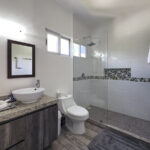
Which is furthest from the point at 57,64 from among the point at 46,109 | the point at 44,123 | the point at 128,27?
the point at 128,27

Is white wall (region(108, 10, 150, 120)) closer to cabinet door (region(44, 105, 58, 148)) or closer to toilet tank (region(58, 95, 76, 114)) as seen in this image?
toilet tank (region(58, 95, 76, 114))

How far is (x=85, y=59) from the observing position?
309cm

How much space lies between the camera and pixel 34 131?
1.30 m

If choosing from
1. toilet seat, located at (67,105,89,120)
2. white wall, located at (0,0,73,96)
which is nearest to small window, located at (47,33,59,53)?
white wall, located at (0,0,73,96)

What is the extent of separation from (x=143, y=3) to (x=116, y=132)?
276 cm

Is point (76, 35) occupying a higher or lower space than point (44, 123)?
higher

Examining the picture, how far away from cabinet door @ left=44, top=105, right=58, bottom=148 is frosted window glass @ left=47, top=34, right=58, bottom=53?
126cm

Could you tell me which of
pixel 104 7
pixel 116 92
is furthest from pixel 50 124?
pixel 104 7

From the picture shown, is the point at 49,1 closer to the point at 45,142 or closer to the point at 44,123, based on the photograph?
the point at 44,123

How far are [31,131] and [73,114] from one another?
823 millimetres

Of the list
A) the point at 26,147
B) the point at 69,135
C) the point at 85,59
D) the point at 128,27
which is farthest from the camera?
the point at 85,59

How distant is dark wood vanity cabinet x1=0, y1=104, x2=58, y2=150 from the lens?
1.07 meters

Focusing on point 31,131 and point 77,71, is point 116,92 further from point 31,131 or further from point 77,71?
point 31,131

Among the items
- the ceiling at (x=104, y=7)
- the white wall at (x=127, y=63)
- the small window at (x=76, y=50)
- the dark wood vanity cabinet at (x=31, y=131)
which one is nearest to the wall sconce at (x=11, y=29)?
the ceiling at (x=104, y=7)
